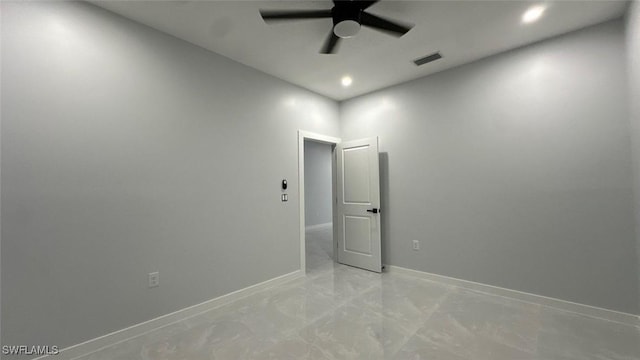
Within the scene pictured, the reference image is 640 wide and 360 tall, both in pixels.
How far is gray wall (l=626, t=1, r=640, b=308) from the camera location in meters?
2.02

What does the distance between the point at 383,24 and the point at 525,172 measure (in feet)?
7.22

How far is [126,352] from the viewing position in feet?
6.49

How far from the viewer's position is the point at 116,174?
2154 mm

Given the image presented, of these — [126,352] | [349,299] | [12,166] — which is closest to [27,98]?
[12,166]

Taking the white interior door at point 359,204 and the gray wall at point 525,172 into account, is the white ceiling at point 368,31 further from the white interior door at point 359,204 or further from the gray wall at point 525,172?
the white interior door at point 359,204

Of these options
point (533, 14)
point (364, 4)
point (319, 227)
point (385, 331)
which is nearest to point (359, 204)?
point (385, 331)

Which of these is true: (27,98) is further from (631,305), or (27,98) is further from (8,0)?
(631,305)

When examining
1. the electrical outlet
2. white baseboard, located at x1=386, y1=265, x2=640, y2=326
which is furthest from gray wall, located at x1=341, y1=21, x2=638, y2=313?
the electrical outlet

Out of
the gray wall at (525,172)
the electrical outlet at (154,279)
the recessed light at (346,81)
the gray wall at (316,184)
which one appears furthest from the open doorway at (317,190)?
the electrical outlet at (154,279)

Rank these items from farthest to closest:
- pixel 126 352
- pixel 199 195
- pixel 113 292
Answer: pixel 199 195, pixel 113 292, pixel 126 352

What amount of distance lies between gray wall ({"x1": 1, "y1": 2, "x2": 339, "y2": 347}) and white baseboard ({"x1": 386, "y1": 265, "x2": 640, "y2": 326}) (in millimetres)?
2278

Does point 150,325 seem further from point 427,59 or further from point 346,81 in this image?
point 427,59

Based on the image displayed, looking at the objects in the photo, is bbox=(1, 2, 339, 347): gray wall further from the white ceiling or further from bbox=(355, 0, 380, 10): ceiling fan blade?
bbox=(355, 0, 380, 10): ceiling fan blade

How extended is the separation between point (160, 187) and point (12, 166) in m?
0.90
